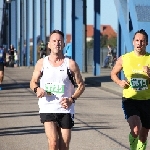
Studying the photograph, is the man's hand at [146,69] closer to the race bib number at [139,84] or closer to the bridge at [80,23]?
the race bib number at [139,84]

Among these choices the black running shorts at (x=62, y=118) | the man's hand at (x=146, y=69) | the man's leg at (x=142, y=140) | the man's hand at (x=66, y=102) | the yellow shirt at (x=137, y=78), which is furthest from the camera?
the man's leg at (x=142, y=140)

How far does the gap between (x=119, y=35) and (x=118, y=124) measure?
58.6 ft

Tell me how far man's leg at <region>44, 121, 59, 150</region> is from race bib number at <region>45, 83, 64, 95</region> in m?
0.32

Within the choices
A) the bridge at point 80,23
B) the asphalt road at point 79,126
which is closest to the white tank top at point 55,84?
the asphalt road at point 79,126

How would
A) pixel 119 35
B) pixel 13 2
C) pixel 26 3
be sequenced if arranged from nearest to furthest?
pixel 119 35
pixel 26 3
pixel 13 2

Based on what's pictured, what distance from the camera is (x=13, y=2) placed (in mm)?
72938

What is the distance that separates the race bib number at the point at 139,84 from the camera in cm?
841

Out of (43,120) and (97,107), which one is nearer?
(43,120)

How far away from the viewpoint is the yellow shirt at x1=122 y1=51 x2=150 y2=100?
8.43m

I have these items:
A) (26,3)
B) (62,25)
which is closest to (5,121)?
(62,25)

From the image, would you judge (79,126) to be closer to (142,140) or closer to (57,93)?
(142,140)

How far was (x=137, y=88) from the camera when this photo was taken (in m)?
8.45

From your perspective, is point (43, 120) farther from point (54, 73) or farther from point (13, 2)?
point (13, 2)

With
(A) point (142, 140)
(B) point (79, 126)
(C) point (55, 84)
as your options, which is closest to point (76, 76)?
(C) point (55, 84)
